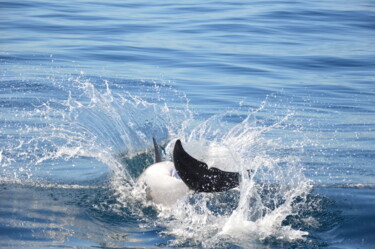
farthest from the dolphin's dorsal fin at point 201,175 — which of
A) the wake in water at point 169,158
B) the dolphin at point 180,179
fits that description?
the wake in water at point 169,158

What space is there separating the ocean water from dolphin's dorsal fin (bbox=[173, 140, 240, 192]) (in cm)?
24

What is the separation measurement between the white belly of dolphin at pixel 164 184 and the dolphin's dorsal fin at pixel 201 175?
33 cm

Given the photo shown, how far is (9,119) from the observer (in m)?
9.88

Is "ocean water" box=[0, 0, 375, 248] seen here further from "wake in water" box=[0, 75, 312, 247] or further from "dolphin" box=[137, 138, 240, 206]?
"dolphin" box=[137, 138, 240, 206]

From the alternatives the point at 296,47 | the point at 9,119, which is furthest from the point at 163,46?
the point at 9,119

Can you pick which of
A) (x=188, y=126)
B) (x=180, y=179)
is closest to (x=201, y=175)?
(x=180, y=179)

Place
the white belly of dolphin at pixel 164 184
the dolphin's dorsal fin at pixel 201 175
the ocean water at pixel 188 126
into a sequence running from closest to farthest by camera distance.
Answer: the dolphin's dorsal fin at pixel 201 175
the ocean water at pixel 188 126
the white belly of dolphin at pixel 164 184

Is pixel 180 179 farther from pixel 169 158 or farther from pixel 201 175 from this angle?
pixel 169 158

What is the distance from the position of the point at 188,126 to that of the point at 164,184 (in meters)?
2.48

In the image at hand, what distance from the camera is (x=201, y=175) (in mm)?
6055

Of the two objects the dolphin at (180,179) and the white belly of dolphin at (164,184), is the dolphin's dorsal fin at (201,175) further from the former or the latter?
the white belly of dolphin at (164,184)

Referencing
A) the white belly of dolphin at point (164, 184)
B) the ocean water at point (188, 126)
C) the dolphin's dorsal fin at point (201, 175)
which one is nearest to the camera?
the dolphin's dorsal fin at point (201, 175)

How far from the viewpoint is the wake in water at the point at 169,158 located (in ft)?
20.1

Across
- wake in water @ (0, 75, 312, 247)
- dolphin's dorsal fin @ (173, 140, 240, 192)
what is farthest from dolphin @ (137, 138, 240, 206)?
wake in water @ (0, 75, 312, 247)
